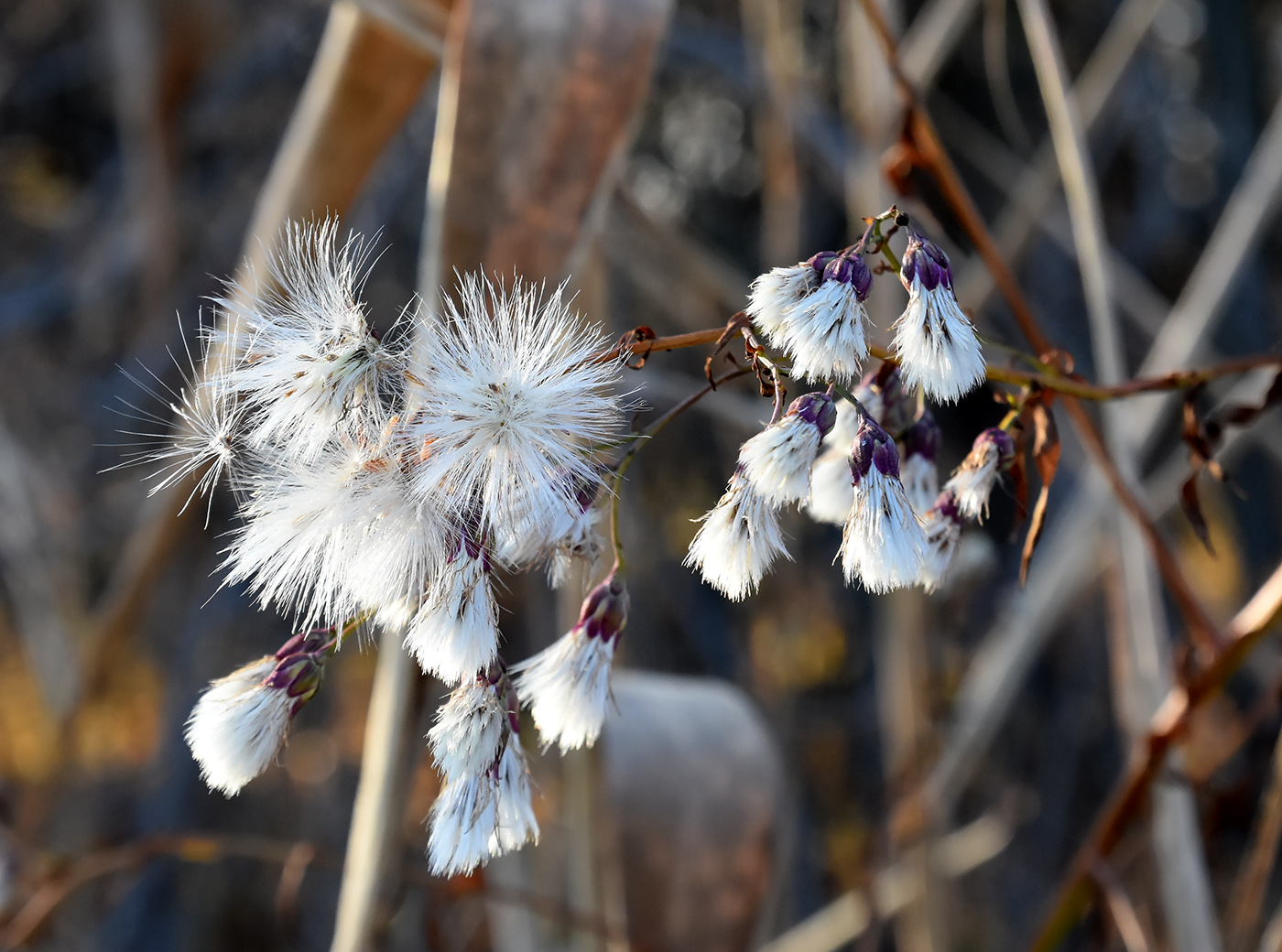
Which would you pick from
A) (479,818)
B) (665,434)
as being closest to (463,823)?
(479,818)

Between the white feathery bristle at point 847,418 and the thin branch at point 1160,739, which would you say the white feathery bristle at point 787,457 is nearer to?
the white feathery bristle at point 847,418

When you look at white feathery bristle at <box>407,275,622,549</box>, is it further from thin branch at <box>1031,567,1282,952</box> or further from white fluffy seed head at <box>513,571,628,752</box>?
thin branch at <box>1031,567,1282,952</box>

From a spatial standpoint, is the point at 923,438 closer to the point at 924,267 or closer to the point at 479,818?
the point at 924,267

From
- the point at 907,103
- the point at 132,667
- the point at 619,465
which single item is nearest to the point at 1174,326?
the point at 907,103

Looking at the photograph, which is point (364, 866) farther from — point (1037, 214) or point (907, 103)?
point (1037, 214)

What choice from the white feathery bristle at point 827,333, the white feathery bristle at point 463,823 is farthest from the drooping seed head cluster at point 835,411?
the white feathery bristle at point 463,823

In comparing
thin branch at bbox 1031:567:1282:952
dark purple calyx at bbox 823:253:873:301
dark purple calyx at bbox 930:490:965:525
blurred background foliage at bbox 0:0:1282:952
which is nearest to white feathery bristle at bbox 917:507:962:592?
dark purple calyx at bbox 930:490:965:525
